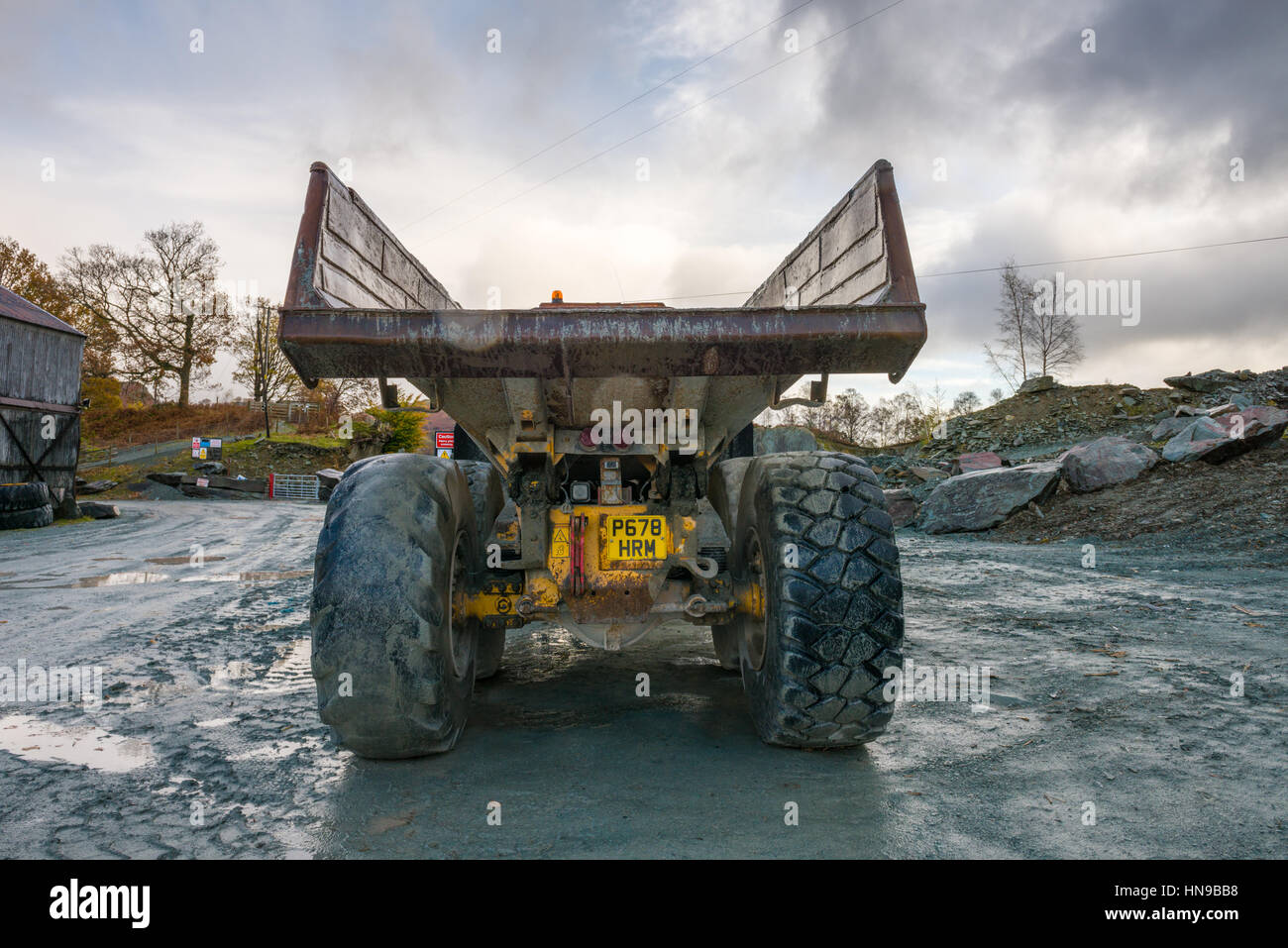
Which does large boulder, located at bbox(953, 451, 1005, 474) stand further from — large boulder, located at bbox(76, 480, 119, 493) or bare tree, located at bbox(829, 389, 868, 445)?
large boulder, located at bbox(76, 480, 119, 493)

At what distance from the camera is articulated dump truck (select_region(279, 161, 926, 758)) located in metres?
2.81

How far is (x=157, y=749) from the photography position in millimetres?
3338

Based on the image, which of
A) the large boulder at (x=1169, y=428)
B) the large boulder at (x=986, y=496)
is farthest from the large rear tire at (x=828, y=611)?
the large boulder at (x=1169, y=428)

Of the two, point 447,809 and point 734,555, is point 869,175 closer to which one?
point 734,555

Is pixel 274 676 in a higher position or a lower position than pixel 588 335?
lower

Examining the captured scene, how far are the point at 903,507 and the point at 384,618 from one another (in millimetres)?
13508

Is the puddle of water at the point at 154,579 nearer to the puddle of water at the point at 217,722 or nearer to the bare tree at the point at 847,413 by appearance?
the puddle of water at the point at 217,722

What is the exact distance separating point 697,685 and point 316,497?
32.0m

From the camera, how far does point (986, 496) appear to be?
513 inches

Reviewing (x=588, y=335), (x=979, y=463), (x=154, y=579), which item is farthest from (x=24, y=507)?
(x=979, y=463)

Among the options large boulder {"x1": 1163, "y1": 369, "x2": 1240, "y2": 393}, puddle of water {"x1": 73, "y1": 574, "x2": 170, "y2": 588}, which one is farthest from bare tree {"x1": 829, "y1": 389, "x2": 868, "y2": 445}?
puddle of water {"x1": 73, "y1": 574, "x2": 170, "y2": 588}

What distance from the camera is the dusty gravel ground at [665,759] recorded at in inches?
97.5

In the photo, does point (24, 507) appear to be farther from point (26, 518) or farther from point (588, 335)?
point (588, 335)
